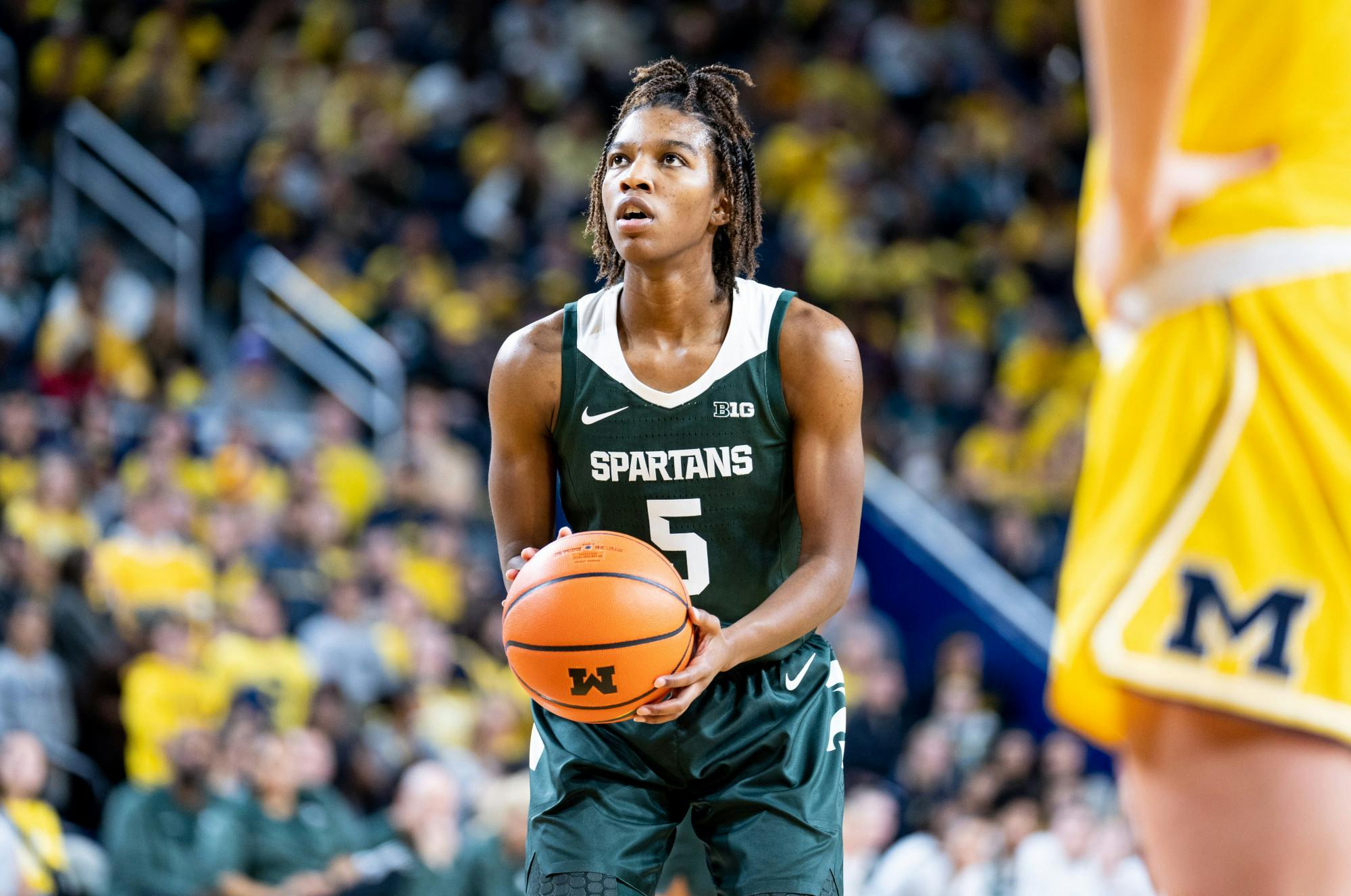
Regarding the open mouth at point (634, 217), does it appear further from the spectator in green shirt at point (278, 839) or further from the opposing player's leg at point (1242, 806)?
the spectator in green shirt at point (278, 839)

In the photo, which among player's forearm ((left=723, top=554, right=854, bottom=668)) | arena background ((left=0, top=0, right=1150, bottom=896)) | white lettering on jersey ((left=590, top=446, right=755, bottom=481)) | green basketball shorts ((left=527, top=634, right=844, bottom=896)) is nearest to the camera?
player's forearm ((left=723, top=554, right=854, bottom=668))

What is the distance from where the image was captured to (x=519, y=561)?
339 cm

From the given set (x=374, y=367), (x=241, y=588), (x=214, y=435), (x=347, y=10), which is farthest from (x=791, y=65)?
(x=241, y=588)

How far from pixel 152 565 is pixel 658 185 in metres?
5.76

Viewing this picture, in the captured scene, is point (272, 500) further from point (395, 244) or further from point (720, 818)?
point (720, 818)

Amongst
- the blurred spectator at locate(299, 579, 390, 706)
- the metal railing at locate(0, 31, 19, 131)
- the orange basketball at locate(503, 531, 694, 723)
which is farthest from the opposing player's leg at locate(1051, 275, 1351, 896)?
the metal railing at locate(0, 31, 19, 131)

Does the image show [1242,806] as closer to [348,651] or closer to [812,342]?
[812,342]

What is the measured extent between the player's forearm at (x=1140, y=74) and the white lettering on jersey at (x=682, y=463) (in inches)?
78.0

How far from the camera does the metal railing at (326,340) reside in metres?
10.8

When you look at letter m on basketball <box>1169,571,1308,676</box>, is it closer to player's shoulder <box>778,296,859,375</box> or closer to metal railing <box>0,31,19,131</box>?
player's shoulder <box>778,296,859,375</box>

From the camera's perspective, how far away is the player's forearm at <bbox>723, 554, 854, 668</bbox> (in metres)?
3.23

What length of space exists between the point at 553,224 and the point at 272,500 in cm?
402

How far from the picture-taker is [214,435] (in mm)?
10023

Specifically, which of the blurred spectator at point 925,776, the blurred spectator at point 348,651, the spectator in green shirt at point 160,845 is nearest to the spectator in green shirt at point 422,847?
the spectator in green shirt at point 160,845
